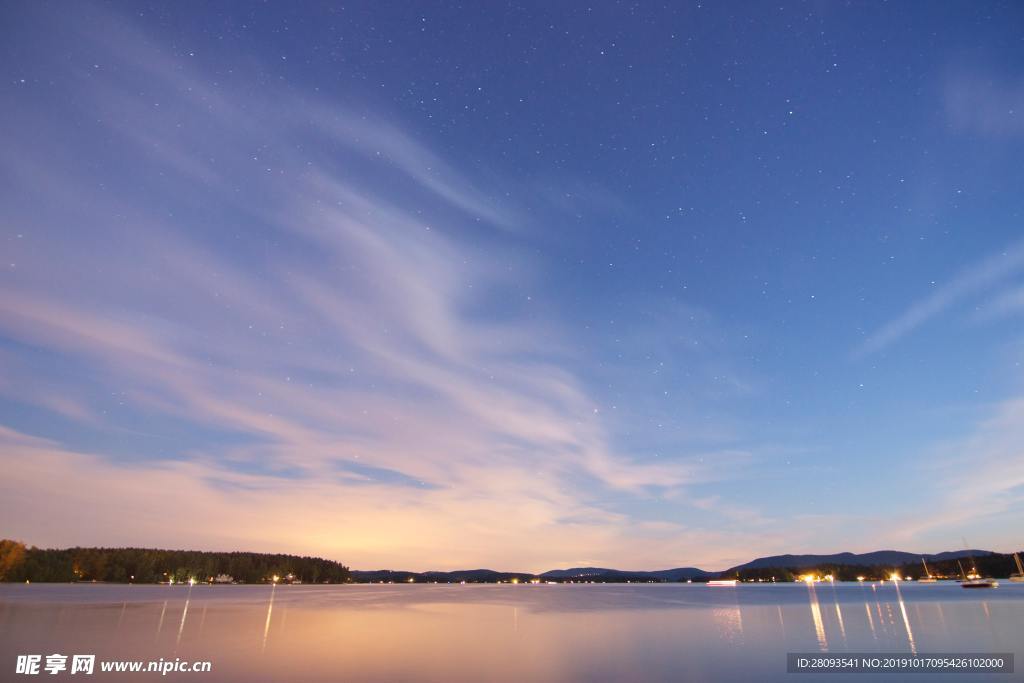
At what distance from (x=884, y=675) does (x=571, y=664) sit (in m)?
16.6

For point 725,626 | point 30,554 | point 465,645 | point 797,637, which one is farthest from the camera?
point 30,554

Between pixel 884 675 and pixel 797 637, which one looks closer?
pixel 884 675

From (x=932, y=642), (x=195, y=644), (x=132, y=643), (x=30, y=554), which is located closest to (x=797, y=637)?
(x=932, y=642)

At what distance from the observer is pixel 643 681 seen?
2889cm

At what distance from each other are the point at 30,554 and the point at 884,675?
239 metres

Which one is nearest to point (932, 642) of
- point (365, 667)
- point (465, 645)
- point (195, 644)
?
point (465, 645)

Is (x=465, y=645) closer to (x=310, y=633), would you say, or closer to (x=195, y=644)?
(x=310, y=633)

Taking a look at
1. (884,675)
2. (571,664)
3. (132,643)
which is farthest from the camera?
(132,643)

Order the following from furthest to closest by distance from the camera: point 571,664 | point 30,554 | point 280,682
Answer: point 30,554 → point 571,664 → point 280,682

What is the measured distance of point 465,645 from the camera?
4247 centimetres

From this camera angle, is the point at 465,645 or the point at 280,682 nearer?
the point at 280,682

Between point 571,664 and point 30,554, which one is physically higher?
point 30,554

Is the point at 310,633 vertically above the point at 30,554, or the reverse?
the point at 30,554

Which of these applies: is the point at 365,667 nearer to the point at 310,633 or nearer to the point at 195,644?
the point at 195,644
